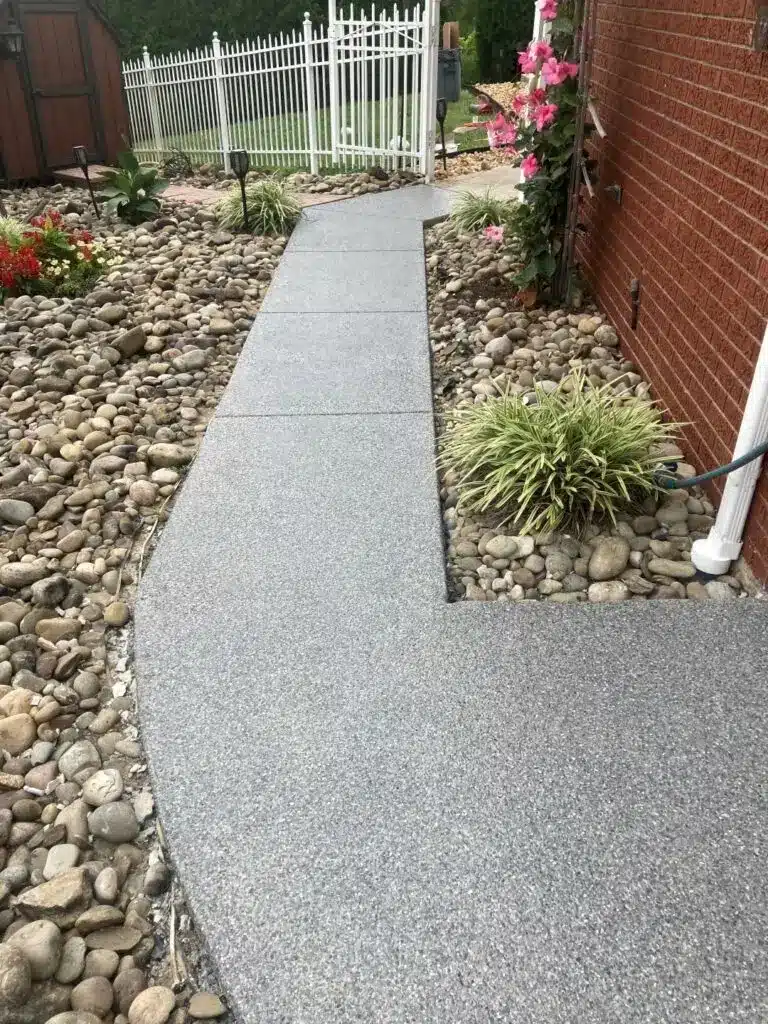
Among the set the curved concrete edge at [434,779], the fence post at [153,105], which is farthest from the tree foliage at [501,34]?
the curved concrete edge at [434,779]

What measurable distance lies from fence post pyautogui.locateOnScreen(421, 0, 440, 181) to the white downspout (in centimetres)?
705

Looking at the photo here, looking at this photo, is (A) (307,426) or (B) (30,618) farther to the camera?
(A) (307,426)

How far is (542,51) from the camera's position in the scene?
4.38 meters

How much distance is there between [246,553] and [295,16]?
58.9 ft

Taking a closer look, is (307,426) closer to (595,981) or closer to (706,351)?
(706,351)

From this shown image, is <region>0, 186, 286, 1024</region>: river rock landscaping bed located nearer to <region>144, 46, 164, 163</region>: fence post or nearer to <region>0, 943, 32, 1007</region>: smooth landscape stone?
<region>0, 943, 32, 1007</region>: smooth landscape stone

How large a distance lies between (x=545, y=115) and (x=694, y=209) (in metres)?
1.45

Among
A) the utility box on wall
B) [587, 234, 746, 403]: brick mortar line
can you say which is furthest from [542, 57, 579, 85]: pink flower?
the utility box on wall

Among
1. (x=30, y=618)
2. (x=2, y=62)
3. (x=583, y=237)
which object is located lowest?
(x=30, y=618)

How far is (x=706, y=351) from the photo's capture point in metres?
3.16

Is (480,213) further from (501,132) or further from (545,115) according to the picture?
(545,115)

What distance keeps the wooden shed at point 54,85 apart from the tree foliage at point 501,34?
368 inches

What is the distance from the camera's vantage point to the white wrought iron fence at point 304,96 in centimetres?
883

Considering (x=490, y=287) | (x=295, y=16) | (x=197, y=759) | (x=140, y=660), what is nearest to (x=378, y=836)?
(x=197, y=759)
